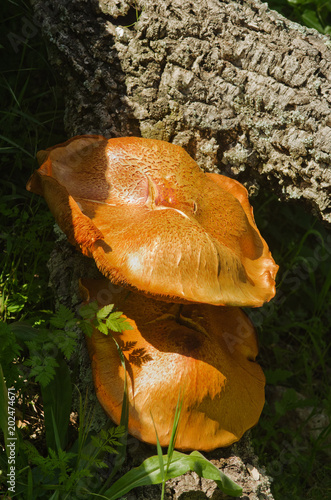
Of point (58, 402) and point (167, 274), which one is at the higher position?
point (167, 274)

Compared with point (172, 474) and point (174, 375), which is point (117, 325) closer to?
point (174, 375)

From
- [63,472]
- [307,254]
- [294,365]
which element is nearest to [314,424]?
[294,365]

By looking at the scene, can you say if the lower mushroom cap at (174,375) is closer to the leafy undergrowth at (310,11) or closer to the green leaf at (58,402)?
the green leaf at (58,402)

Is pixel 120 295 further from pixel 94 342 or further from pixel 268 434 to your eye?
pixel 268 434

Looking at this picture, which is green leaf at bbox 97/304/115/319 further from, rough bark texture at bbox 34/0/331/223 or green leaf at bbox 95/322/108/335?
rough bark texture at bbox 34/0/331/223

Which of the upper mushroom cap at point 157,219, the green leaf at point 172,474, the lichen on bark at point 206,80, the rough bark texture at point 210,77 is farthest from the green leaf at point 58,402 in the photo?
the rough bark texture at point 210,77

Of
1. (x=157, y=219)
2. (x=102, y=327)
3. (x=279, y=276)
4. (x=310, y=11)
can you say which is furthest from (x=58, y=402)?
(x=310, y=11)
